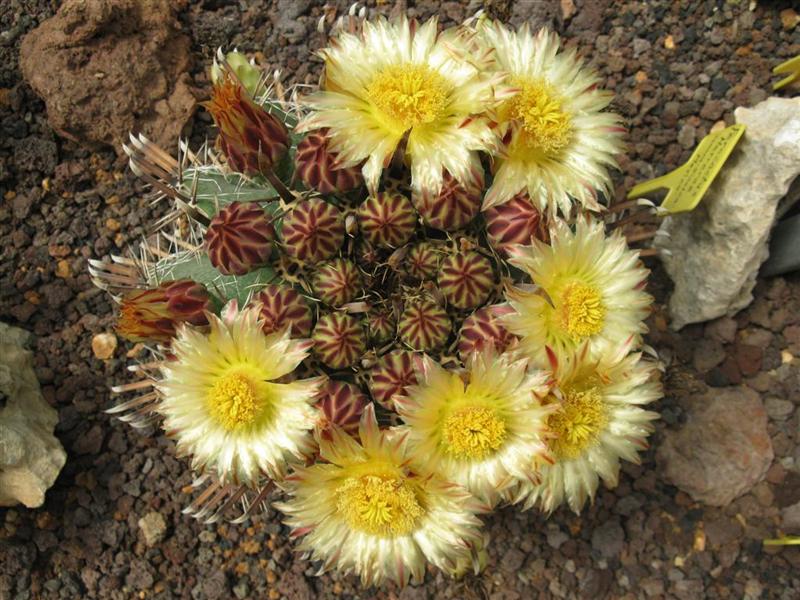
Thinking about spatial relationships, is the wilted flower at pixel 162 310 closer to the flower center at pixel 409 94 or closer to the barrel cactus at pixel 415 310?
the barrel cactus at pixel 415 310

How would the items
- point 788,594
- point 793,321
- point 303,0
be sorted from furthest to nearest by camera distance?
point 303,0 → point 793,321 → point 788,594

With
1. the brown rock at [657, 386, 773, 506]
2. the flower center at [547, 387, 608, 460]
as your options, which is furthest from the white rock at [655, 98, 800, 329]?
the flower center at [547, 387, 608, 460]

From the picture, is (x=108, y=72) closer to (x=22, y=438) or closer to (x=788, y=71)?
(x=22, y=438)

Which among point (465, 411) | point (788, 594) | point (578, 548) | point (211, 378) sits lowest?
point (578, 548)

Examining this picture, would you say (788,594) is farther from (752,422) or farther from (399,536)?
(399,536)

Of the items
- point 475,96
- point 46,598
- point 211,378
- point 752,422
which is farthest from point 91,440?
point 752,422

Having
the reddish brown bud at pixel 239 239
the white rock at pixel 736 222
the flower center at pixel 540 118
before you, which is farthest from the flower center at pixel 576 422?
the white rock at pixel 736 222
